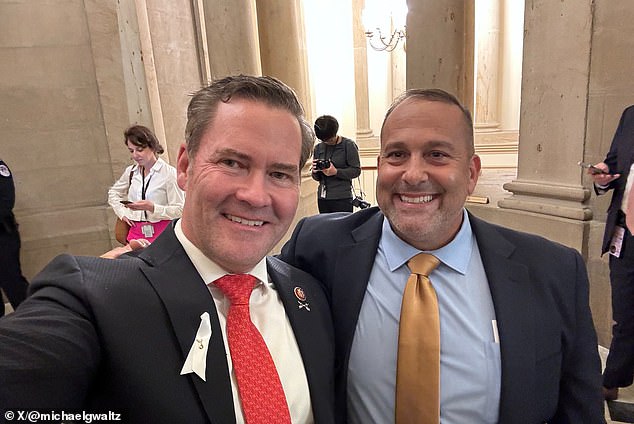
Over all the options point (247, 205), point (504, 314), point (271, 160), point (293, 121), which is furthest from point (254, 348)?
point (504, 314)

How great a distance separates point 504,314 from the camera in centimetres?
127

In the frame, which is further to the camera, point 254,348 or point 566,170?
point 566,170

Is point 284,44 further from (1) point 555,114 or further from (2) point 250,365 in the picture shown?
(2) point 250,365

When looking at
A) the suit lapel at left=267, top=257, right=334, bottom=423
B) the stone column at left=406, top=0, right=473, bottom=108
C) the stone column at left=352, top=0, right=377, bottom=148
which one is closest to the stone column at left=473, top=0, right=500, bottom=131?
the stone column at left=352, top=0, right=377, bottom=148

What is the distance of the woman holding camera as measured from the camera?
444 cm

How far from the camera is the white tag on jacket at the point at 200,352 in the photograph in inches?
34.4

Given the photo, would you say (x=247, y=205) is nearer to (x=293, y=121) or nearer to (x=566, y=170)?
(x=293, y=121)

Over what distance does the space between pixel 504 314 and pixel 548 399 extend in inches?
12.8

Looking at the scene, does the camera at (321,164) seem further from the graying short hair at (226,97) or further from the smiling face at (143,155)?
the graying short hair at (226,97)

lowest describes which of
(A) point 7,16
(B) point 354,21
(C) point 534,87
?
(C) point 534,87

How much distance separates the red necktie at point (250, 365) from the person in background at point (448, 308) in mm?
404

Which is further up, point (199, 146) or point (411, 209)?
point (199, 146)

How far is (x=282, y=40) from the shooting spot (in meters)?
5.54

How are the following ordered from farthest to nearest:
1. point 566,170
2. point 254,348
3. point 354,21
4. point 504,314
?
1. point 354,21
2. point 566,170
3. point 504,314
4. point 254,348
